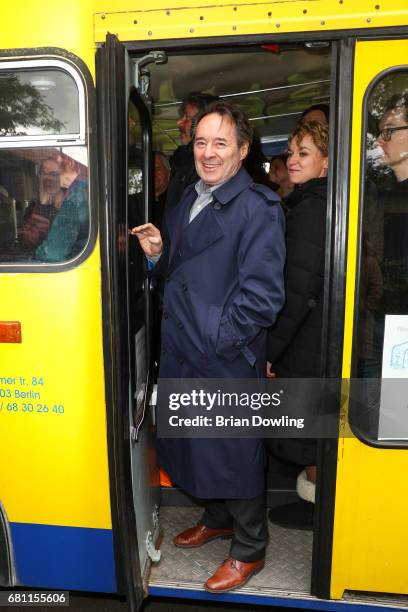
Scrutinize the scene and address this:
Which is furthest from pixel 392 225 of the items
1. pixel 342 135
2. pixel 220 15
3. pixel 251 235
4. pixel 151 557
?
pixel 151 557

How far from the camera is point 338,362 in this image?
2.02 metres

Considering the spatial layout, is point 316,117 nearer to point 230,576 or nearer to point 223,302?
point 223,302

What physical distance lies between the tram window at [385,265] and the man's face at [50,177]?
1.12m

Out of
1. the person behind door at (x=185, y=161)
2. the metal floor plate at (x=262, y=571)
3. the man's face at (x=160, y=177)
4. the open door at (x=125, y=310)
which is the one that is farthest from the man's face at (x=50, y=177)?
the man's face at (x=160, y=177)

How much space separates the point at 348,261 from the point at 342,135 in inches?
17.3

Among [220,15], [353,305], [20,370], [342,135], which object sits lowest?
[20,370]

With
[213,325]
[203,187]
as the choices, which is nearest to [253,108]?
[203,187]

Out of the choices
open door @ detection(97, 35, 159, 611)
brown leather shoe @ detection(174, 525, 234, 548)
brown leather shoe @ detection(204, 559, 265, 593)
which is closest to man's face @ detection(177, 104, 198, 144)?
open door @ detection(97, 35, 159, 611)

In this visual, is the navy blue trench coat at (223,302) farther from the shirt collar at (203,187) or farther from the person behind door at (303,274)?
the person behind door at (303,274)

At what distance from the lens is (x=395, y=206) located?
193 cm

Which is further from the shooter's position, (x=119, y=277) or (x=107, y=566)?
(x=107, y=566)

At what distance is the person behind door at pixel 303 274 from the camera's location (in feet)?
7.34

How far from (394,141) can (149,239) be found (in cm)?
98

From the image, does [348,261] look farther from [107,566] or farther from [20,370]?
[107,566]
